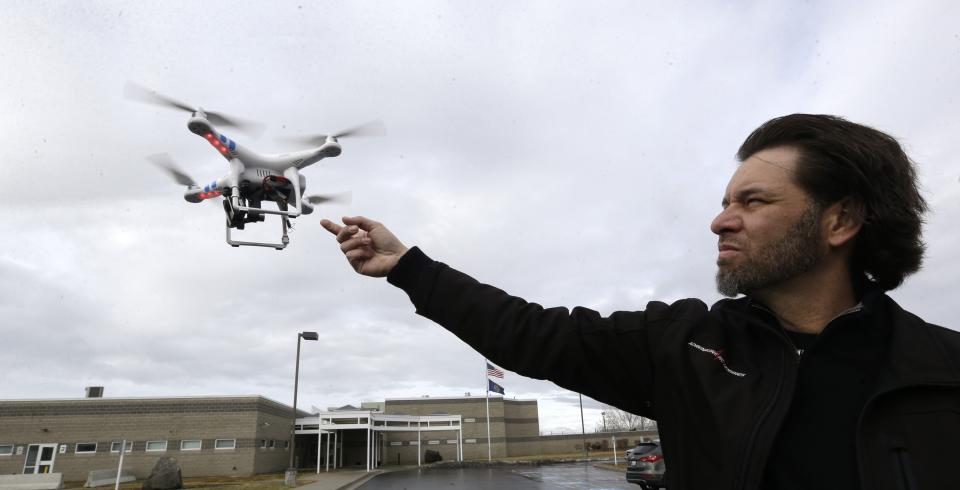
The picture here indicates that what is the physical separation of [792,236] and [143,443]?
45.0 m

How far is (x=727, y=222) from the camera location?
6.07 feet

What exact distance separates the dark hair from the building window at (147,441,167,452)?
4423 cm

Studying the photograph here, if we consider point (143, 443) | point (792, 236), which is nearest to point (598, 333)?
point (792, 236)

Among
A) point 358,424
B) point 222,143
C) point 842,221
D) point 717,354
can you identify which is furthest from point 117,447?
point 842,221

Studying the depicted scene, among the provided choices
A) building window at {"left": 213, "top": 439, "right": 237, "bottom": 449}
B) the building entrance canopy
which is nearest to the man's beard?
the building entrance canopy

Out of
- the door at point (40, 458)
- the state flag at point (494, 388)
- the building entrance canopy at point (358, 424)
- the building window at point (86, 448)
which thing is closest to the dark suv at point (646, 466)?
the building entrance canopy at point (358, 424)

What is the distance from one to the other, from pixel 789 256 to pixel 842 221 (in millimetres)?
264

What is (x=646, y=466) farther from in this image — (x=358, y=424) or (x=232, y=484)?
(x=358, y=424)

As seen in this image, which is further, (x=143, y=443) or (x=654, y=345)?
(x=143, y=443)

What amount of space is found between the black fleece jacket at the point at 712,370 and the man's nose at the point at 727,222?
0.25m

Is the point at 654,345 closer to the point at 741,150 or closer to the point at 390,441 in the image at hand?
the point at 741,150

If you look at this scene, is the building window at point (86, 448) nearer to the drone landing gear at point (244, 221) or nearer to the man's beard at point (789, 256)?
the drone landing gear at point (244, 221)

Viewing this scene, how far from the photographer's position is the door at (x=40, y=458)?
36.8 m

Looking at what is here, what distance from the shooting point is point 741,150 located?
206 centimetres
